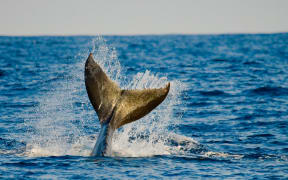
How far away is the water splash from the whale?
17.9 inches

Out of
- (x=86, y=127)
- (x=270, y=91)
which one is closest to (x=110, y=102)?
(x=86, y=127)

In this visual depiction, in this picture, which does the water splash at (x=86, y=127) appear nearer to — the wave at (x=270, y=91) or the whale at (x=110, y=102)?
the whale at (x=110, y=102)

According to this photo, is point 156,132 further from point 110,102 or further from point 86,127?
point 110,102

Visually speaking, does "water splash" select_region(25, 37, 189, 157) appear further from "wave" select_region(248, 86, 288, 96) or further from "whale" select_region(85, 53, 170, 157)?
"wave" select_region(248, 86, 288, 96)

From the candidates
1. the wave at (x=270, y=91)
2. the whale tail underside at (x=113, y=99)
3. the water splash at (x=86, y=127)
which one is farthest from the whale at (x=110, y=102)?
the wave at (x=270, y=91)

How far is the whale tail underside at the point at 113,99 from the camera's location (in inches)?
410

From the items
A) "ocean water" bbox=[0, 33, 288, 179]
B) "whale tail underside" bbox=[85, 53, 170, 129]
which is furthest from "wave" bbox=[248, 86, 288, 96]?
"whale tail underside" bbox=[85, 53, 170, 129]

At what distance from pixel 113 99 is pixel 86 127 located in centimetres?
463

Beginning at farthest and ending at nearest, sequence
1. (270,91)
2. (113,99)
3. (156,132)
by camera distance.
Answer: (270,91), (156,132), (113,99)

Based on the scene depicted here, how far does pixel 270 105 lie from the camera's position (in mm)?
18328

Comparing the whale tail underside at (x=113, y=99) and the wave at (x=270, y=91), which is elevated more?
the wave at (x=270, y=91)

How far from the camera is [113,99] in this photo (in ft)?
35.4

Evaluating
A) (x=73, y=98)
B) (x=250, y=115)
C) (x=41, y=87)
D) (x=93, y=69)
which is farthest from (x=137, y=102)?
(x=41, y=87)

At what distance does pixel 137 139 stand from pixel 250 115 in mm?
4764
